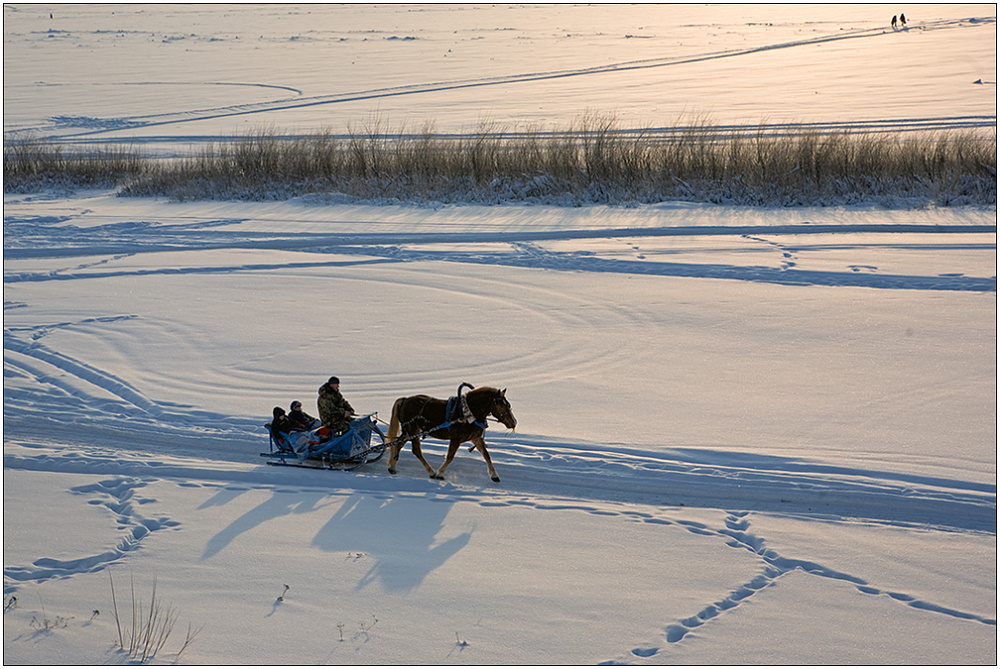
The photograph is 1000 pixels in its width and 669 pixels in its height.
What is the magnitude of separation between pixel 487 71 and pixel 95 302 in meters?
32.7

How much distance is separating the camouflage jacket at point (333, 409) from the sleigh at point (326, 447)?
78 mm

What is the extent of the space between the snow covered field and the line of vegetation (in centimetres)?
90

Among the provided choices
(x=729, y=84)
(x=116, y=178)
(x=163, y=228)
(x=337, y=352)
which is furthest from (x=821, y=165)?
(x=729, y=84)

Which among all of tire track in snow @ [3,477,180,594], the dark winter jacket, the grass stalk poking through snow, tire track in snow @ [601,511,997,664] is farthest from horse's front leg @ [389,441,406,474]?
the grass stalk poking through snow

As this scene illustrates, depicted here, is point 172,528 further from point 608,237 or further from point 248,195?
point 248,195

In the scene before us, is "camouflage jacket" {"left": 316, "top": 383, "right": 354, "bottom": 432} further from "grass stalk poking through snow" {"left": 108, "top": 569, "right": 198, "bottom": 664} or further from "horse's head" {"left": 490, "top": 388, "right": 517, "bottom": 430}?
"grass stalk poking through snow" {"left": 108, "top": 569, "right": 198, "bottom": 664}

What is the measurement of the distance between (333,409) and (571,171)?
12713mm

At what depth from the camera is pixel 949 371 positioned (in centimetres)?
910

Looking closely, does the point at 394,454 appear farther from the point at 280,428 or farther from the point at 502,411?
the point at 502,411

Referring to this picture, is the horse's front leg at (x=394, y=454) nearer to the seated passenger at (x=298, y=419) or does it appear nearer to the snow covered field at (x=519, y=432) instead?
the snow covered field at (x=519, y=432)

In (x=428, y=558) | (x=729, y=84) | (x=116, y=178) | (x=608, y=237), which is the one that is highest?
(x=729, y=84)

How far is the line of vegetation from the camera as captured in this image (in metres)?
17.4

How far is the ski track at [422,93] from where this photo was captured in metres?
24.9

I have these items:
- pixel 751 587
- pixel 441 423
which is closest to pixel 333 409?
pixel 441 423
